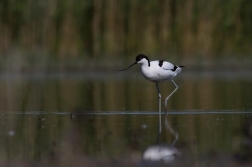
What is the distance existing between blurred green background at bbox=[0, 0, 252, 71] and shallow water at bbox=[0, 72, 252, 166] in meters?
2.64

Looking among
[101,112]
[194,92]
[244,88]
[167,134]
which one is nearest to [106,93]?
[194,92]

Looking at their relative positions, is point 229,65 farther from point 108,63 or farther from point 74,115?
point 74,115

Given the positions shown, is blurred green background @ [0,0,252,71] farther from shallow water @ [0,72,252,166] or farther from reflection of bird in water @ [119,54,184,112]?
reflection of bird in water @ [119,54,184,112]

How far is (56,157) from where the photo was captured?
23.2 feet

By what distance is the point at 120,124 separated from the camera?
9.63 meters

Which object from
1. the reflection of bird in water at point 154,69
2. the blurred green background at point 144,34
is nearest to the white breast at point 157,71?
the reflection of bird in water at point 154,69

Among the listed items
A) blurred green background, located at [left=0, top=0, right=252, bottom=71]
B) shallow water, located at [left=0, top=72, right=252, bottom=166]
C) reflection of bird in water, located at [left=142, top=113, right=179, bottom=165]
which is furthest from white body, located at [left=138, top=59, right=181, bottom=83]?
blurred green background, located at [left=0, top=0, right=252, bottom=71]

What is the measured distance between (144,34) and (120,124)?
10550 mm

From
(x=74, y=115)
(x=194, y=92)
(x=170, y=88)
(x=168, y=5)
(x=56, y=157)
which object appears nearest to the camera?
(x=56, y=157)

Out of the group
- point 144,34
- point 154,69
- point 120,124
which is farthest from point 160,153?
point 144,34

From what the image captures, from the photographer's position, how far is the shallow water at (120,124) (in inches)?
276

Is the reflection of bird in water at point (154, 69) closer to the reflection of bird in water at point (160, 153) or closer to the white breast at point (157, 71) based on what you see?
the white breast at point (157, 71)

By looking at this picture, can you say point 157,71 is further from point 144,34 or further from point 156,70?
point 144,34

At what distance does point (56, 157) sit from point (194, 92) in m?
8.15
